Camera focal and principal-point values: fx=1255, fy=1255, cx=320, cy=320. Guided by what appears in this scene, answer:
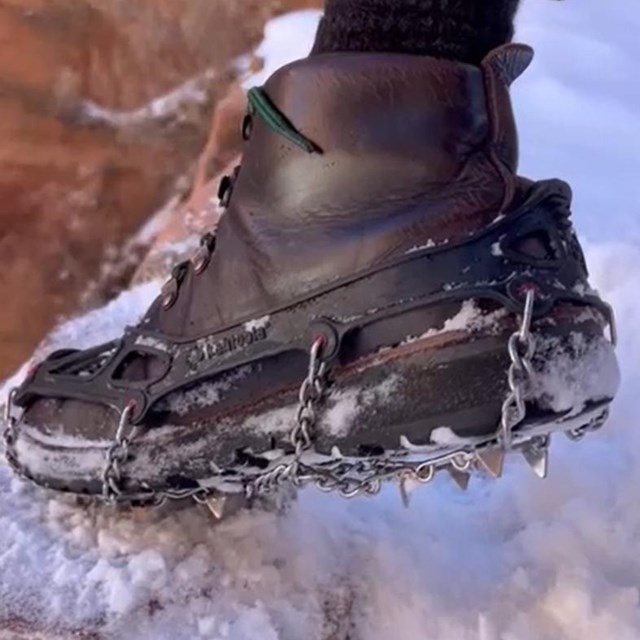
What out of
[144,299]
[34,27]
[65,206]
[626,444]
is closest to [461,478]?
[626,444]

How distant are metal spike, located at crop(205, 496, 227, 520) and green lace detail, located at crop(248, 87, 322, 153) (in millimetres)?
258

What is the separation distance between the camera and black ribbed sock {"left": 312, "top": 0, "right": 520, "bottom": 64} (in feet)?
2.46

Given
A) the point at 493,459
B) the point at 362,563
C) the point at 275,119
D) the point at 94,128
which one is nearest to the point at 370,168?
the point at 275,119

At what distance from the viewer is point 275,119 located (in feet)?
2.50

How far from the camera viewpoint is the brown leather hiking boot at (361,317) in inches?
26.4

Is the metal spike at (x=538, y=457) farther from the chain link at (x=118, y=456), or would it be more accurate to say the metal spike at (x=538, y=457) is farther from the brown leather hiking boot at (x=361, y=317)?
the chain link at (x=118, y=456)

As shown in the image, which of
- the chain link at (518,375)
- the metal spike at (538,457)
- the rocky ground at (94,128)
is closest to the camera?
the chain link at (518,375)

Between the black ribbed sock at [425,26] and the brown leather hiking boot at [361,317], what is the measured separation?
2 cm

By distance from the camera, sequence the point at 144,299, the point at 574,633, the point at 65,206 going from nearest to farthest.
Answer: the point at 574,633, the point at 144,299, the point at 65,206

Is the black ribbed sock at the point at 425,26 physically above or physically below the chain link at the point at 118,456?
above

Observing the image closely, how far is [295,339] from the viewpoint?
718 millimetres

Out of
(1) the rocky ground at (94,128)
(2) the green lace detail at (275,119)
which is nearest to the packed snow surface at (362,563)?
(2) the green lace detail at (275,119)

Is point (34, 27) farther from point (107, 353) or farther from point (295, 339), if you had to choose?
point (295, 339)

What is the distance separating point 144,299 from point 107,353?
1.59 feet
